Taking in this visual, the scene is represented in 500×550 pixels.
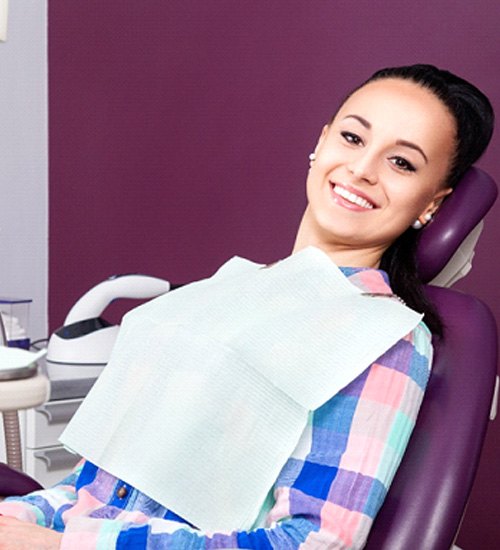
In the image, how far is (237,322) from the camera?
1.27m

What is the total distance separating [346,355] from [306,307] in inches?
4.7

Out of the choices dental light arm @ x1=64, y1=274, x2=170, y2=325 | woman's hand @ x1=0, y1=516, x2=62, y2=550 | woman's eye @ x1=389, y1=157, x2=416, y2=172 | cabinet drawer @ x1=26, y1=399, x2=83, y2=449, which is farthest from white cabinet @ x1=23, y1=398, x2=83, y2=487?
woman's eye @ x1=389, y1=157, x2=416, y2=172

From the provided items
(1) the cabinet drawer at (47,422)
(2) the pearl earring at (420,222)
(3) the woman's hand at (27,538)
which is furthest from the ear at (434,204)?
(1) the cabinet drawer at (47,422)

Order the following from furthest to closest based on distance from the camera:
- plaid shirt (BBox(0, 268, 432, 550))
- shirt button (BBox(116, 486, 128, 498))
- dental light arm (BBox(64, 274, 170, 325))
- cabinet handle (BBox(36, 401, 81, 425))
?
dental light arm (BBox(64, 274, 170, 325)) → cabinet handle (BBox(36, 401, 81, 425)) → shirt button (BBox(116, 486, 128, 498)) → plaid shirt (BBox(0, 268, 432, 550))

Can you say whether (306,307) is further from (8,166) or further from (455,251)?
(8,166)

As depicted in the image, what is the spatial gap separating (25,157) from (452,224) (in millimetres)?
2059

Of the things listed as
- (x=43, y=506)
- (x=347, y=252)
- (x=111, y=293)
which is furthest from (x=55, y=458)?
(x=347, y=252)

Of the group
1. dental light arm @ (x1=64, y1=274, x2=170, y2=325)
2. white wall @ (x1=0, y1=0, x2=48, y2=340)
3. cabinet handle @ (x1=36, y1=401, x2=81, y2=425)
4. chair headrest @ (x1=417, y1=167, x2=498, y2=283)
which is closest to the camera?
chair headrest @ (x1=417, y1=167, x2=498, y2=283)

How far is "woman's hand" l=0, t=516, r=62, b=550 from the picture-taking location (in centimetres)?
111

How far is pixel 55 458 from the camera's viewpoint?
1981mm

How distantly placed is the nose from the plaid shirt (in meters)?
0.24

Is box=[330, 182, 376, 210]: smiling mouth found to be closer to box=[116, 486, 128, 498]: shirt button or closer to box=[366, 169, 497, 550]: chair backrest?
box=[366, 169, 497, 550]: chair backrest

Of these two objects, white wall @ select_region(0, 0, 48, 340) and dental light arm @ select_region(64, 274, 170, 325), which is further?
white wall @ select_region(0, 0, 48, 340)

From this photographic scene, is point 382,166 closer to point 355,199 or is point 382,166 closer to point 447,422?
point 355,199
